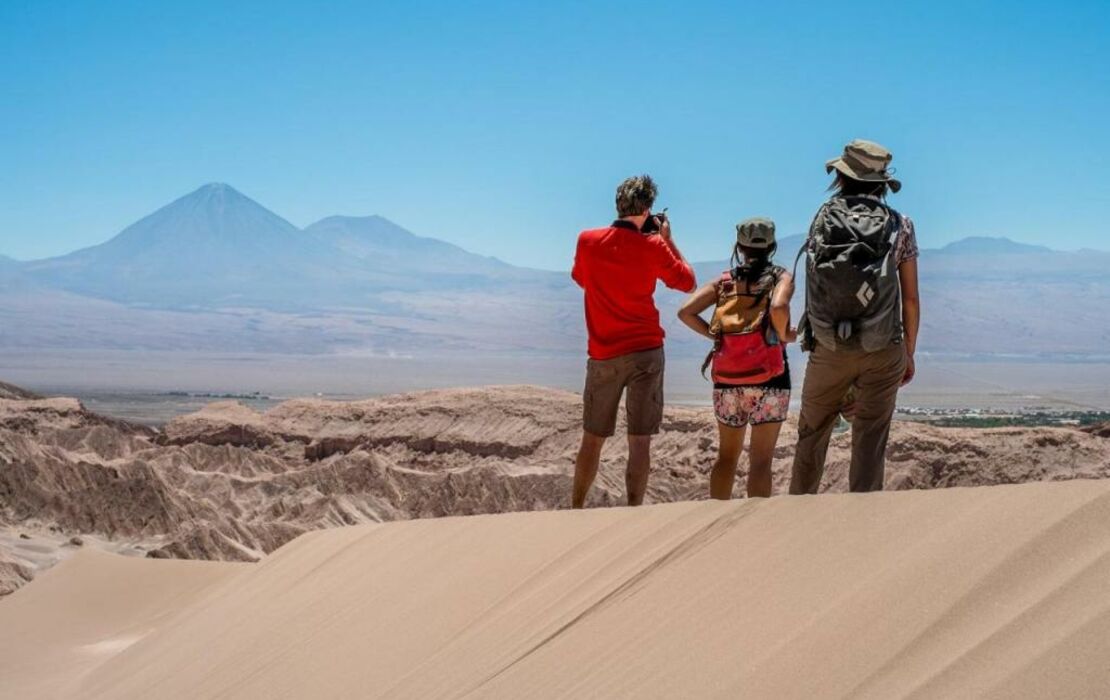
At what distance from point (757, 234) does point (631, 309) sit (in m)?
0.69

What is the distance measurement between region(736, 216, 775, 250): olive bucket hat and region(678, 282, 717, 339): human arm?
0.20 metres

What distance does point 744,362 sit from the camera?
17.4ft

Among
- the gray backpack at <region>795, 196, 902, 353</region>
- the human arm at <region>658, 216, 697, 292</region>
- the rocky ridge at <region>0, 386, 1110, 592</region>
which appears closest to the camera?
the gray backpack at <region>795, 196, 902, 353</region>

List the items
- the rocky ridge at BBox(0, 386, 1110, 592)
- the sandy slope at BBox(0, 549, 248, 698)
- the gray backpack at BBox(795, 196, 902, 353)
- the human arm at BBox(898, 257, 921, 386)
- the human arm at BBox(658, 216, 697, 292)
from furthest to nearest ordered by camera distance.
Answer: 1. the rocky ridge at BBox(0, 386, 1110, 592)
2. the sandy slope at BBox(0, 549, 248, 698)
3. the human arm at BBox(658, 216, 697, 292)
4. the human arm at BBox(898, 257, 921, 386)
5. the gray backpack at BBox(795, 196, 902, 353)

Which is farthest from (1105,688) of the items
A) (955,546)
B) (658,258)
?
(658,258)

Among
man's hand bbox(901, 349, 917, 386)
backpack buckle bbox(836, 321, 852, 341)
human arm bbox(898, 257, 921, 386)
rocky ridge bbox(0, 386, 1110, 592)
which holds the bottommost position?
rocky ridge bbox(0, 386, 1110, 592)

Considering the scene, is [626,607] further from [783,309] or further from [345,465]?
[345,465]

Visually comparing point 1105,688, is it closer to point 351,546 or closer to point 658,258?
point 658,258

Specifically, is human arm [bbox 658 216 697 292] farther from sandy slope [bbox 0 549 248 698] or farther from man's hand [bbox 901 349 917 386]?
sandy slope [bbox 0 549 248 698]

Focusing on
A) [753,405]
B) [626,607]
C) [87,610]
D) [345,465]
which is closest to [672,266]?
[753,405]

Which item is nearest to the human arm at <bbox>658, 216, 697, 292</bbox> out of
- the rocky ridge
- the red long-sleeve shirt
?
the red long-sleeve shirt

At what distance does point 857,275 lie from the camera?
15.1 ft

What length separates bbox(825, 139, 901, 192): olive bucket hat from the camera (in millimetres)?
4746

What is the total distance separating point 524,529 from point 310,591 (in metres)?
1.20
